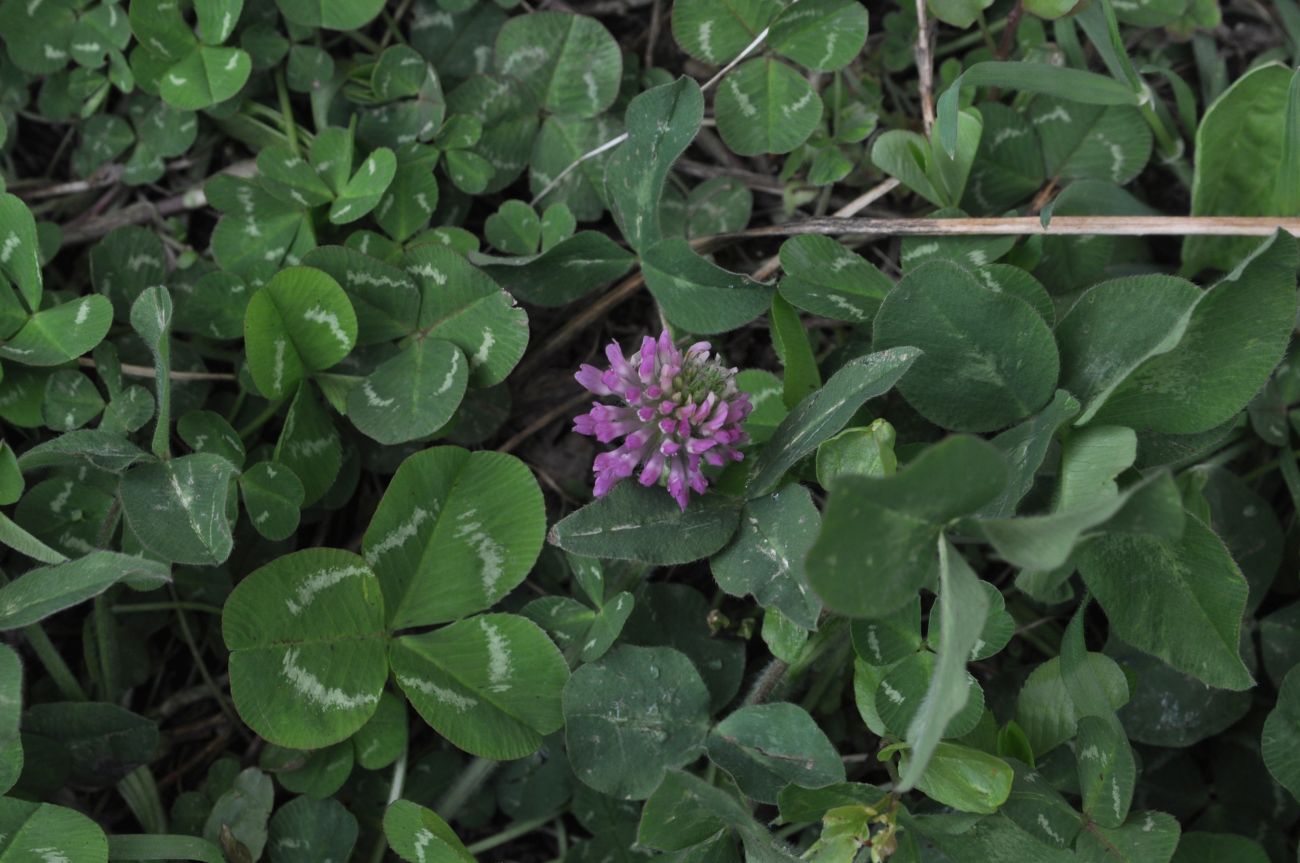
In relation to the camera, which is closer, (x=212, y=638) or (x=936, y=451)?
(x=936, y=451)

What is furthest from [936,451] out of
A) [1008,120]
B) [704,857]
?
[1008,120]

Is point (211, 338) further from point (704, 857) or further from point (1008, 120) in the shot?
point (1008, 120)

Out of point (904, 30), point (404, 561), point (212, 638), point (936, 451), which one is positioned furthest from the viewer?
point (904, 30)

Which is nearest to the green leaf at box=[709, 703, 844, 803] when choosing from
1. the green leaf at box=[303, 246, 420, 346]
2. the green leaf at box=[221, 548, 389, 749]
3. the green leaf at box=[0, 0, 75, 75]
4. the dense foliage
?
the dense foliage

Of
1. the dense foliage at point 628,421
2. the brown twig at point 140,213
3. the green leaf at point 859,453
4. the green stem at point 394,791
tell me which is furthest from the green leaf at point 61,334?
the green leaf at point 859,453

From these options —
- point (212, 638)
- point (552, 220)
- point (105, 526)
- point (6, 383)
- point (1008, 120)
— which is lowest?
point (212, 638)

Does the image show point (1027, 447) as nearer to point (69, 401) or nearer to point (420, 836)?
point (420, 836)
